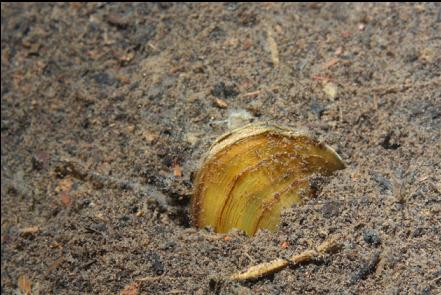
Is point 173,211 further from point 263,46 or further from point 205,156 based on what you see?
point 263,46

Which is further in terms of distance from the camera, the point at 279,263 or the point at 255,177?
the point at 255,177

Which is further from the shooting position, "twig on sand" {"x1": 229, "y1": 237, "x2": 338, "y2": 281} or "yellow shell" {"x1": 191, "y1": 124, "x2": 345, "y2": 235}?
"yellow shell" {"x1": 191, "y1": 124, "x2": 345, "y2": 235}

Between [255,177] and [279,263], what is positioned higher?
[255,177]

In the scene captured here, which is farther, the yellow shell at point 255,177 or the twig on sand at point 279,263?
the yellow shell at point 255,177

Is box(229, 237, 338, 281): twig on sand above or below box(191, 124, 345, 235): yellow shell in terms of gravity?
below

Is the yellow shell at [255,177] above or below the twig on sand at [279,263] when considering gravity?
above
